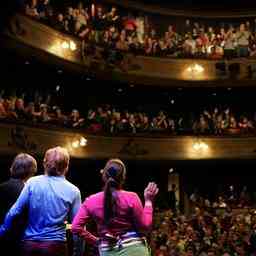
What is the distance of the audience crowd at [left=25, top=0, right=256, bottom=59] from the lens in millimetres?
20062

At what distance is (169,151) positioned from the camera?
21094mm

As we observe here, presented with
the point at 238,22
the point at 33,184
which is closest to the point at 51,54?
the point at 238,22

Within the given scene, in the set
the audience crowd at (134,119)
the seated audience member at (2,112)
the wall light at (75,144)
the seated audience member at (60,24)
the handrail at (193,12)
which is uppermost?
the handrail at (193,12)

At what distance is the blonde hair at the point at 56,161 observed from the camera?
4332mm

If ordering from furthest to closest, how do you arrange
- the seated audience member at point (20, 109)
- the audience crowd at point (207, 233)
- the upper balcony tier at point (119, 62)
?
the upper balcony tier at point (119, 62) < the seated audience member at point (20, 109) < the audience crowd at point (207, 233)

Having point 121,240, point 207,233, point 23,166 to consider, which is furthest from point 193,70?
point 121,240

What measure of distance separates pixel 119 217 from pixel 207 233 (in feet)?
40.1

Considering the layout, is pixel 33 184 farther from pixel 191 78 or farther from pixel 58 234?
pixel 191 78

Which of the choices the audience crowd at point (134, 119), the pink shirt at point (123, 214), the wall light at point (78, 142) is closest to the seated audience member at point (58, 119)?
the audience crowd at point (134, 119)

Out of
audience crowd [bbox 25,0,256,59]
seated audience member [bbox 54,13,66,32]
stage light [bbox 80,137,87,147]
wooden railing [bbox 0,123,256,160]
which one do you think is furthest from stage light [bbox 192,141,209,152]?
Answer: seated audience member [bbox 54,13,66,32]

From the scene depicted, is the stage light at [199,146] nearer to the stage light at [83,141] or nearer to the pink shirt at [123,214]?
the stage light at [83,141]

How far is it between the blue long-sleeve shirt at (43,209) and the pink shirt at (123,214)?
17 cm

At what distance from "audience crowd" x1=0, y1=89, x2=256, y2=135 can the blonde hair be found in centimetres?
1250

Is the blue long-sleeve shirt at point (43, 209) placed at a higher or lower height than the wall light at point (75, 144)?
lower
